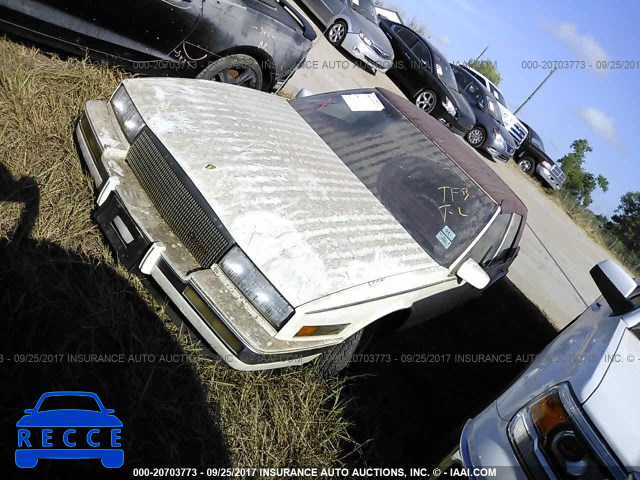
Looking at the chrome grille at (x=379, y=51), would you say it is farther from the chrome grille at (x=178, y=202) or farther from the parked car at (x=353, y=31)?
the chrome grille at (x=178, y=202)

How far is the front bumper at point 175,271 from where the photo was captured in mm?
2750

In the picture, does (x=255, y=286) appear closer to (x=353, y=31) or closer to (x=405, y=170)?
(x=405, y=170)

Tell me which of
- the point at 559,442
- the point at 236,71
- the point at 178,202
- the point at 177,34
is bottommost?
the point at 178,202

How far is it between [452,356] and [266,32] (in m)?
3.44

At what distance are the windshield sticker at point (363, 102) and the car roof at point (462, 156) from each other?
0.42 ft

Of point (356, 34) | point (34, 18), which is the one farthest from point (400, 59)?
point (34, 18)

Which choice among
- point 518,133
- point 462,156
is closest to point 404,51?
point 518,133

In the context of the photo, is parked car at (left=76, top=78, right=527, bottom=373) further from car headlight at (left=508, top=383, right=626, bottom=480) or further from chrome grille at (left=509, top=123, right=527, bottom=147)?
chrome grille at (left=509, top=123, right=527, bottom=147)

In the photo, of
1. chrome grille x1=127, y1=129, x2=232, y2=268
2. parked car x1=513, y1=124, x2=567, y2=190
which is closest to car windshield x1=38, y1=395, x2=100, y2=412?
chrome grille x1=127, y1=129, x2=232, y2=268

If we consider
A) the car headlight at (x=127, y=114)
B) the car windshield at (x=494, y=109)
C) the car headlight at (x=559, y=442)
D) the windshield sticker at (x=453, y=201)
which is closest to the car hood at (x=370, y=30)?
the car windshield at (x=494, y=109)

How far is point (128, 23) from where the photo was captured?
4156 millimetres

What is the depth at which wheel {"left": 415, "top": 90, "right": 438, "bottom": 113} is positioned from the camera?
1120 centimetres

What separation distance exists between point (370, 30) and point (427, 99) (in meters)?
1.89

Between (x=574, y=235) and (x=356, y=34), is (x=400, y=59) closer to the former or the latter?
(x=356, y=34)
